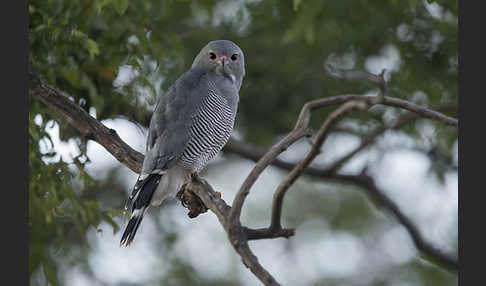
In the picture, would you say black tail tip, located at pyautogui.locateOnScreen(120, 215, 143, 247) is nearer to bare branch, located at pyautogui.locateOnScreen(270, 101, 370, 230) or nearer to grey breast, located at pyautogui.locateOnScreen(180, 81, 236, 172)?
grey breast, located at pyautogui.locateOnScreen(180, 81, 236, 172)

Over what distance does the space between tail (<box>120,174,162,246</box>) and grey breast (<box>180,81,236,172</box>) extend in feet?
1.11

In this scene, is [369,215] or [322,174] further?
[369,215]

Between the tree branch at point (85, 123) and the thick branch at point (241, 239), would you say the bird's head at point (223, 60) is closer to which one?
the tree branch at point (85, 123)

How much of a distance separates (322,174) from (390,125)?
969 millimetres

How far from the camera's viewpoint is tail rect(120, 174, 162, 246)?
438cm

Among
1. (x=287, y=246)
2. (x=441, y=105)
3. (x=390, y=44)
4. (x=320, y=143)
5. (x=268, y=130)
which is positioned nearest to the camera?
(x=320, y=143)

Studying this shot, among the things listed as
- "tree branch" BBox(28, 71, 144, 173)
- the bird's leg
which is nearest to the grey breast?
the bird's leg

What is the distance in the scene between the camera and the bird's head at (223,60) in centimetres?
512

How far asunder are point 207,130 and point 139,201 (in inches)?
30.3

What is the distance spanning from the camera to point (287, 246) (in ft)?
35.0

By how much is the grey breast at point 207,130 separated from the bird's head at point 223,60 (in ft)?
0.83

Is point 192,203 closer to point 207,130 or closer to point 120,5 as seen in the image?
point 207,130

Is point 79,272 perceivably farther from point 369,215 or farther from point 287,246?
point 369,215

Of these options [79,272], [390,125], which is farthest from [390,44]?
[79,272]
